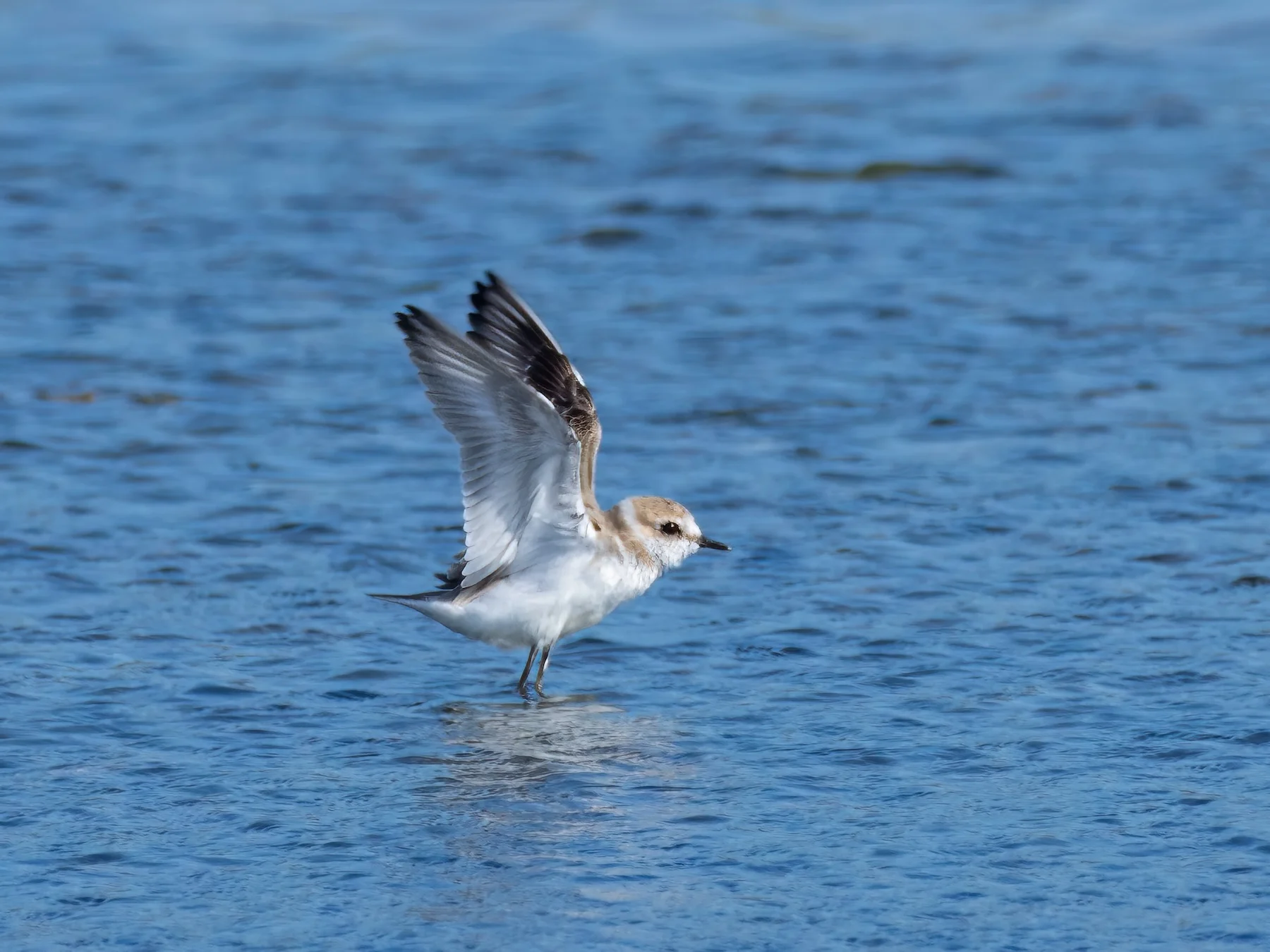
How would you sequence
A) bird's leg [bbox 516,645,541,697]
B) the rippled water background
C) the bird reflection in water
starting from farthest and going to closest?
bird's leg [bbox 516,645,541,697] < the bird reflection in water < the rippled water background

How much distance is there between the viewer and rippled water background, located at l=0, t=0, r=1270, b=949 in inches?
266

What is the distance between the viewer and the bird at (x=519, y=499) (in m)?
8.28

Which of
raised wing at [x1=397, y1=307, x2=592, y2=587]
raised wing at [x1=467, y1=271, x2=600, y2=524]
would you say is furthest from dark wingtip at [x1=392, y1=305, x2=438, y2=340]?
raised wing at [x1=467, y1=271, x2=600, y2=524]

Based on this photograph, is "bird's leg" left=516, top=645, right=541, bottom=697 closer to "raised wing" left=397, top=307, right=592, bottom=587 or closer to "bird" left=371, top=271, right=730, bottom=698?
"bird" left=371, top=271, right=730, bottom=698

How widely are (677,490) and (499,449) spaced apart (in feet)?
9.96

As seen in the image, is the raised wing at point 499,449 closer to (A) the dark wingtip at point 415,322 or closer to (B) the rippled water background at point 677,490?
(A) the dark wingtip at point 415,322

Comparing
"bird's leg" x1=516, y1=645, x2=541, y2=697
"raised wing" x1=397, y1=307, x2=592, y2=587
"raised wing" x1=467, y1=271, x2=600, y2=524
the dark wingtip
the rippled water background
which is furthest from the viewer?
"bird's leg" x1=516, y1=645, x2=541, y2=697

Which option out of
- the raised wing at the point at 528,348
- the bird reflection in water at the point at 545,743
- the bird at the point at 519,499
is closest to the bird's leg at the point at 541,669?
the bird at the point at 519,499

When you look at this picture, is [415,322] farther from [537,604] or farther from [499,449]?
[537,604]

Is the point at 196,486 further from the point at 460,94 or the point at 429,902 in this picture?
the point at 460,94

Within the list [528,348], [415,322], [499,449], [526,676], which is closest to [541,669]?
[526,676]

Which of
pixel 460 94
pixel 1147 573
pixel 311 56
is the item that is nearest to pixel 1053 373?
pixel 1147 573

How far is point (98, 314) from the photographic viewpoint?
1438cm

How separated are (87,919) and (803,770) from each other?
8.86ft
